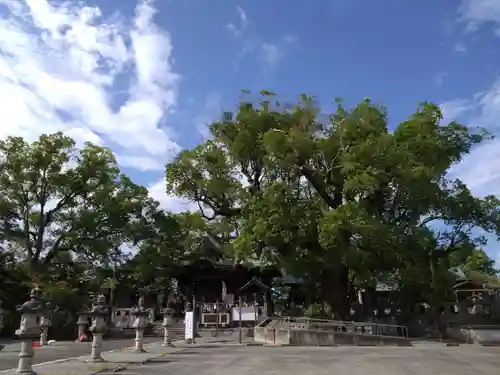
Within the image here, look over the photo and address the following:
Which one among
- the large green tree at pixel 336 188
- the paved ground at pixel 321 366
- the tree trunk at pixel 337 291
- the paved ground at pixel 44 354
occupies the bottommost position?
the paved ground at pixel 321 366

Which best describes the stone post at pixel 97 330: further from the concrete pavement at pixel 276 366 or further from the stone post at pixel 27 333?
the stone post at pixel 27 333

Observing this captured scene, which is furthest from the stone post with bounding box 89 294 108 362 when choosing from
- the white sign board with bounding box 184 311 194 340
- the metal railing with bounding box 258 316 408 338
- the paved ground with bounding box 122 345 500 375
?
the metal railing with bounding box 258 316 408 338

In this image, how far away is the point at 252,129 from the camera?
28.8 m

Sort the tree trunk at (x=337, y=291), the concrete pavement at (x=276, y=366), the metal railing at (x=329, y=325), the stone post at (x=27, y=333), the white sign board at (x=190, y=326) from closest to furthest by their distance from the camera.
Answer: the stone post at (x=27, y=333)
the concrete pavement at (x=276, y=366)
the white sign board at (x=190, y=326)
the metal railing at (x=329, y=325)
the tree trunk at (x=337, y=291)

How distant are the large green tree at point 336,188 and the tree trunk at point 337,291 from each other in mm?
72

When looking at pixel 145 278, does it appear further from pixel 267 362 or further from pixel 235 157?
pixel 267 362

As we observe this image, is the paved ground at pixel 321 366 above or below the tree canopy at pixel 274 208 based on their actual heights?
below

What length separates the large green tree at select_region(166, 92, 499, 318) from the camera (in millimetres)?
24797

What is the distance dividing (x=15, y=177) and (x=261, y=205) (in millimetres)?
18902

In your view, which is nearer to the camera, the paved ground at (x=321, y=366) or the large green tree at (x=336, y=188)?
the paved ground at (x=321, y=366)

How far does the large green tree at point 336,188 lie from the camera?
24.8m

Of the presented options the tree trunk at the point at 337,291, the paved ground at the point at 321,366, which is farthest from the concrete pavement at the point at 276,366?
the tree trunk at the point at 337,291

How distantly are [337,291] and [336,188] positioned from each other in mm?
6096

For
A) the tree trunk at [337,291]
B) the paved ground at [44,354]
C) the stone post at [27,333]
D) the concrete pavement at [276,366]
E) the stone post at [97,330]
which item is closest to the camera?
the stone post at [27,333]
